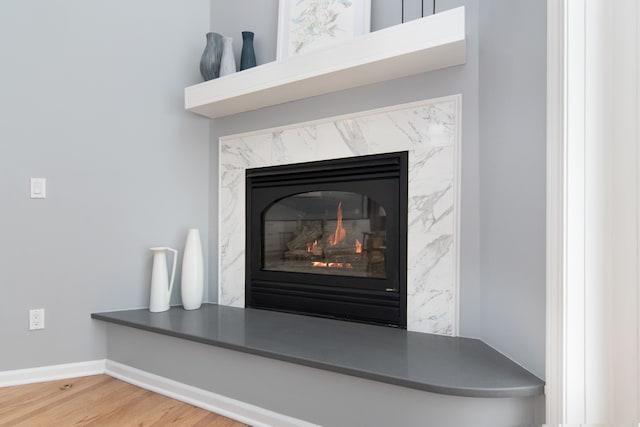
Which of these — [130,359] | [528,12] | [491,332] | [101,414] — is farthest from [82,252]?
[528,12]

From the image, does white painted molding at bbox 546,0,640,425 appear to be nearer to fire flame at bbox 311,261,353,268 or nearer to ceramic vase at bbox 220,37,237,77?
fire flame at bbox 311,261,353,268

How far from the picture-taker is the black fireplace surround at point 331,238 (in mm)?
2023

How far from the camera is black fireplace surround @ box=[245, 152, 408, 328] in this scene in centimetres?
202

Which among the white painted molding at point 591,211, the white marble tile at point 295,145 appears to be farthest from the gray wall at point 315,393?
the white marble tile at point 295,145

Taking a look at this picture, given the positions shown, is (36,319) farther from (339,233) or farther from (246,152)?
(339,233)

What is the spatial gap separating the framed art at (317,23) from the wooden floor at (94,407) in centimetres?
190

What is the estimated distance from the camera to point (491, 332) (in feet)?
5.43

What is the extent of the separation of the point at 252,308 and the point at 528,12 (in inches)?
82.0

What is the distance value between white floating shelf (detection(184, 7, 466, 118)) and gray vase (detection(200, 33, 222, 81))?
5.5 inches

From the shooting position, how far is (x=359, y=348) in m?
1.64

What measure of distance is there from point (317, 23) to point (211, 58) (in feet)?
2.41

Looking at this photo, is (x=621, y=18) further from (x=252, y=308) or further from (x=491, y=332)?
(x=252, y=308)

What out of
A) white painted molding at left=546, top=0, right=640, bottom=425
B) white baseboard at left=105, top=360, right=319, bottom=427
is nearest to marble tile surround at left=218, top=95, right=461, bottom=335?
white painted molding at left=546, top=0, right=640, bottom=425

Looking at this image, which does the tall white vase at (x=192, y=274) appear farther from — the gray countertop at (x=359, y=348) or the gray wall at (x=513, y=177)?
the gray wall at (x=513, y=177)
